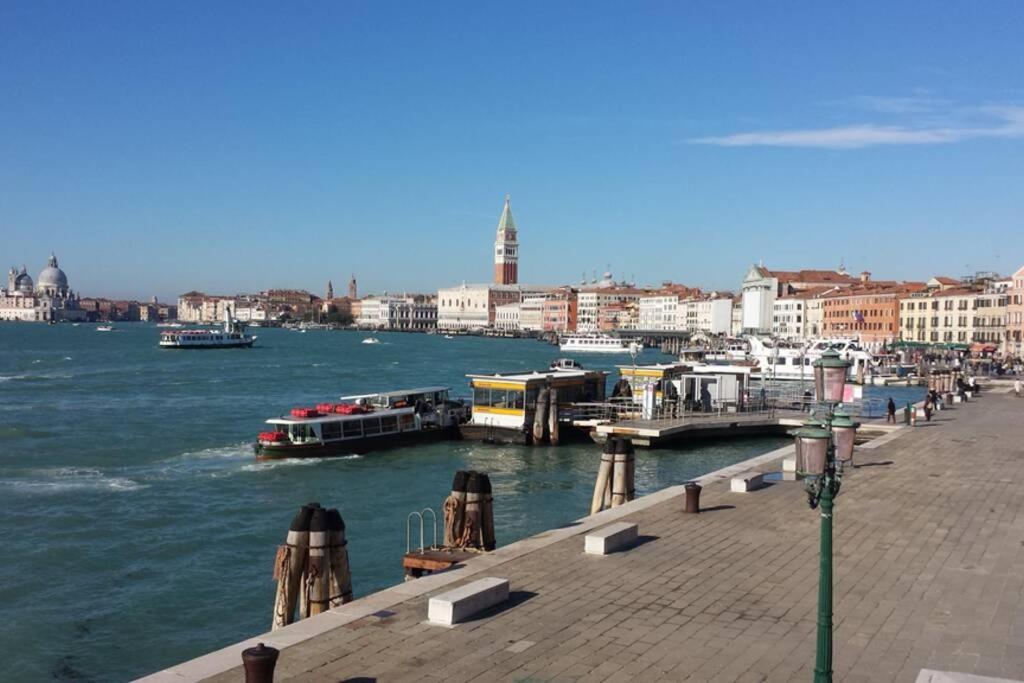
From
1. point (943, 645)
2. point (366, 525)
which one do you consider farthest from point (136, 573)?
point (943, 645)

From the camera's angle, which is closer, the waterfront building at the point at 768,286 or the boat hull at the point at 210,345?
the boat hull at the point at 210,345

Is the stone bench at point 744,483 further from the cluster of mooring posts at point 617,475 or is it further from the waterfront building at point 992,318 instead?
the waterfront building at point 992,318

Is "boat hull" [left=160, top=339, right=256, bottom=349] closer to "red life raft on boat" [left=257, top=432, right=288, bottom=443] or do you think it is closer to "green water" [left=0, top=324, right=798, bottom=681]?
"green water" [left=0, top=324, right=798, bottom=681]

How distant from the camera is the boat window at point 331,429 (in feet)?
85.3

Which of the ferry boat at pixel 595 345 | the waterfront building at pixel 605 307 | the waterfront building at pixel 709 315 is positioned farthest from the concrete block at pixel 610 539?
the waterfront building at pixel 605 307

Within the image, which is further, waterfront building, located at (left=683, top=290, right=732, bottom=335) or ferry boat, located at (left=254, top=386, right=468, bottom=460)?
waterfront building, located at (left=683, top=290, right=732, bottom=335)

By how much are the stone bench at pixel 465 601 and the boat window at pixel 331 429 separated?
59.2 ft

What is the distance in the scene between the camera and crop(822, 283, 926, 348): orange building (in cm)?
8575

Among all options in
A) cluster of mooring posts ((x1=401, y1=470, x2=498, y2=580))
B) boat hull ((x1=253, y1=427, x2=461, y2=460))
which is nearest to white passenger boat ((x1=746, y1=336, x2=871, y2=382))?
boat hull ((x1=253, y1=427, x2=461, y2=460))

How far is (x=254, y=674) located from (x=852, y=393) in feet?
97.6

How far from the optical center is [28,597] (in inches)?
523

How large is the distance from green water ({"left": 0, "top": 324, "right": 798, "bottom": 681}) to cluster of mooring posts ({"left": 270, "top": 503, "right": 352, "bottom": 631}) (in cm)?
215

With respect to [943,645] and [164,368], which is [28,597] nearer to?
[943,645]

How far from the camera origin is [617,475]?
49.2 ft
